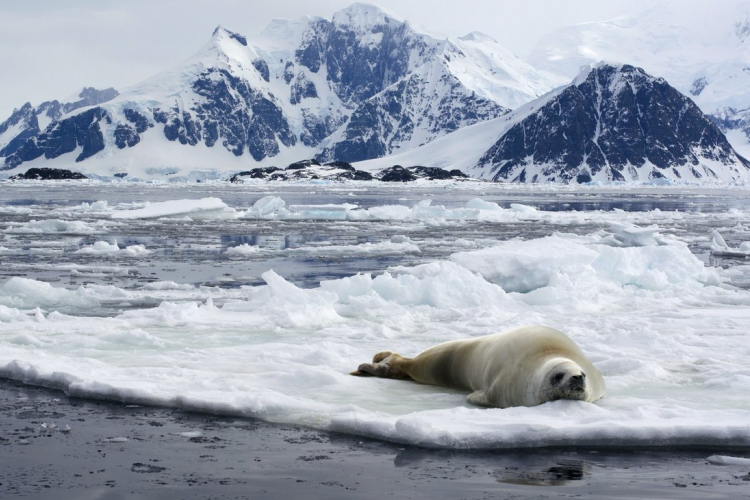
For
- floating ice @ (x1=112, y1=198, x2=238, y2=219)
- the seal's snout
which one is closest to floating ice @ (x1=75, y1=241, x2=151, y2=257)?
floating ice @ (x1=112, y1=198, x2=238, y2=219)

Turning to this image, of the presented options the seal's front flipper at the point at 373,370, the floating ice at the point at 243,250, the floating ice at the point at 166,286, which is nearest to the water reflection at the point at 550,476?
the seal's front flipper at the point at 373,370

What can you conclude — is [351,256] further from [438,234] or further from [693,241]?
[693,241]

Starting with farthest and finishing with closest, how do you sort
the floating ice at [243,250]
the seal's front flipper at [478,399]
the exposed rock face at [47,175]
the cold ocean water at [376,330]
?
the exposed rock face at [47,175] → the floating ice at [243,250] → the seal's front flipper at [478,399] → the cold ocean water at [376,330]

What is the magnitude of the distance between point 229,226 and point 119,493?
34.2 metres

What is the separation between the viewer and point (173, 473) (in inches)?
218

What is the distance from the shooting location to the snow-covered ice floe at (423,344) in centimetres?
667

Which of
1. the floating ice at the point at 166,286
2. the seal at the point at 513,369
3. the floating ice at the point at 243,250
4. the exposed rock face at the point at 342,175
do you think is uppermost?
the exposed rock face at the point at 342,175

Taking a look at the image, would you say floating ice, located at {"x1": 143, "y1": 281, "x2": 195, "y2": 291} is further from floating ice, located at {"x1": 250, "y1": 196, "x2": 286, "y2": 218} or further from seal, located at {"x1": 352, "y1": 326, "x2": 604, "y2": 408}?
floating ice, located at {"x1": 250, "y1": 196, "x2": 286, "y2": 218}

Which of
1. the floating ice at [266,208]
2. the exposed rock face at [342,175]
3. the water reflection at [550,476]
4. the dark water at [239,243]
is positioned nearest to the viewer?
the water reflection at [550,476]

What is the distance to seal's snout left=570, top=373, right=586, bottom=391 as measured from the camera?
6875 mm

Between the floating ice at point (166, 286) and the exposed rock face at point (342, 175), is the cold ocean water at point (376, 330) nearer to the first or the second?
the floating ice at point (166, 286)

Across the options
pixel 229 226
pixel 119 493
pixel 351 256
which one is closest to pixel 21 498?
pixel 119 493

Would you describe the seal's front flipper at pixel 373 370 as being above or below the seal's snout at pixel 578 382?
below

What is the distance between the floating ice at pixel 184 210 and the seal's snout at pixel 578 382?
35.3m
